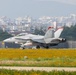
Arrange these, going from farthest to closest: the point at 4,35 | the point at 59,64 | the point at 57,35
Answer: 1. the point at 4,35
2. the point at 57,35
3. the point at 59,64

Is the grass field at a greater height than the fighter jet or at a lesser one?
greater

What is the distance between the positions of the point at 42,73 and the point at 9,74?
1.70 meters

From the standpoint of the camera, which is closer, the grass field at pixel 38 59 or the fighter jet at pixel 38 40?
the grass field at pixel 38 59

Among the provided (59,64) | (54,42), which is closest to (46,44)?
(54,42)

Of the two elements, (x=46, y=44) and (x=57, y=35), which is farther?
(x=57, y=35)

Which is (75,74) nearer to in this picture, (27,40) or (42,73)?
(42,73)

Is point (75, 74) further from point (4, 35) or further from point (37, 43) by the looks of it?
point (4, 35)

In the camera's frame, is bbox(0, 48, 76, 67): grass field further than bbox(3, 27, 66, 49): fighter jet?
No

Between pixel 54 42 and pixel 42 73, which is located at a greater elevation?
pixel 42 73

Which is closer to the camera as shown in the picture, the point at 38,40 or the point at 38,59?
the point at 38,59

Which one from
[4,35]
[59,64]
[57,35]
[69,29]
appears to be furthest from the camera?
[69,29]

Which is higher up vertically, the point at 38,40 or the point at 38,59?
the point at 38,59

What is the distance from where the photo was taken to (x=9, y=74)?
22.0 m

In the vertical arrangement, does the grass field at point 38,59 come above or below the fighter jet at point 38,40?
above
